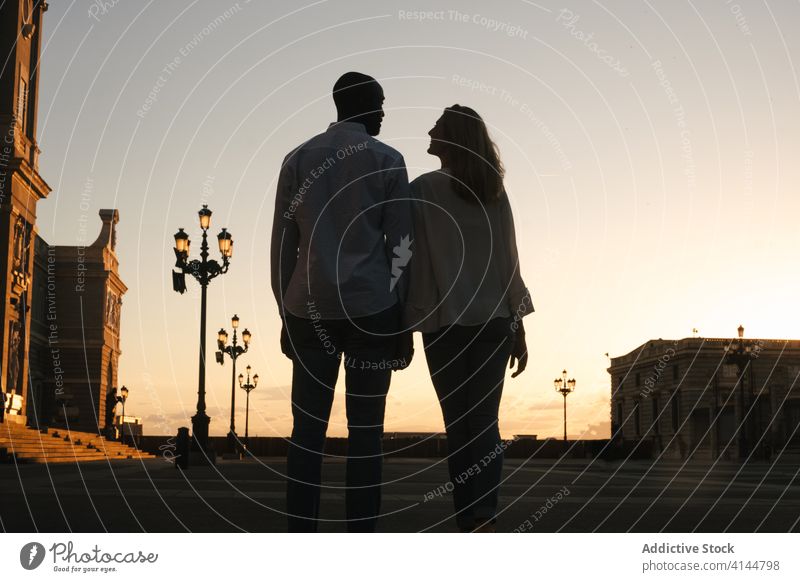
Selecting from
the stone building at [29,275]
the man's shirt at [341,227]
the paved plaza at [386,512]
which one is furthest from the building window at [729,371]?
the man's shirt at [341,227]

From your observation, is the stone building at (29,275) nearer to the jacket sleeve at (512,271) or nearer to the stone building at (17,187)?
the stone building at (17,187)

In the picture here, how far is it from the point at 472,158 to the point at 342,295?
1184 mm

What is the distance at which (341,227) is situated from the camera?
4527 millimetres

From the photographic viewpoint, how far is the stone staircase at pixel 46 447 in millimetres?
25891

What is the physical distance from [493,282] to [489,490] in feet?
3.22

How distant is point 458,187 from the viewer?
524 centimetres

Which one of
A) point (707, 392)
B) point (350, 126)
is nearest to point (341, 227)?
point (350, 126)

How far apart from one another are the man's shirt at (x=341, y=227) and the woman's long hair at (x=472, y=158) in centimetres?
63

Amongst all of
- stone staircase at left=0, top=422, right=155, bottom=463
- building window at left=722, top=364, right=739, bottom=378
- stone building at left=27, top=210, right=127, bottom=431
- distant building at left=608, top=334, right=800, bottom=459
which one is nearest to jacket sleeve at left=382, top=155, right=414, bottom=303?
stone staircase at left=0, top=422, right=155, bottom=463
